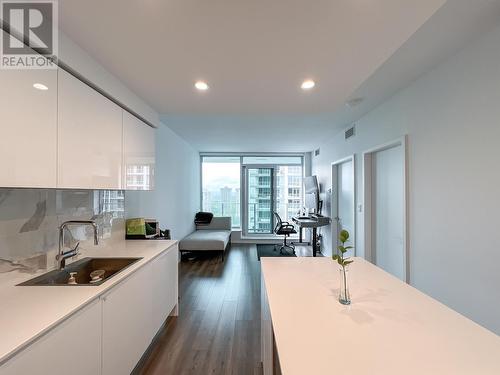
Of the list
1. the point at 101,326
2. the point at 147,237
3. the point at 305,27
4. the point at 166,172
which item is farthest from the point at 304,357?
the point at 166,172

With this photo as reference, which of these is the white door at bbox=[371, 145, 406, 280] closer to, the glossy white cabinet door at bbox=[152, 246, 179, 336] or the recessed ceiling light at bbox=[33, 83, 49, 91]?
the glossy white cabinet door at bbox=[152, 246, 179, 336]

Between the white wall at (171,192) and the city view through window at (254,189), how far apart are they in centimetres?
72

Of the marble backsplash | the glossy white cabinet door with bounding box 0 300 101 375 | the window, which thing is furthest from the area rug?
the glossy white cabinet door with bounding box 0 300 101 375

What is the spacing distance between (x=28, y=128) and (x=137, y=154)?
45.8 inches

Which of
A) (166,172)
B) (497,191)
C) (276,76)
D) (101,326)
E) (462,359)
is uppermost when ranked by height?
(276,76)

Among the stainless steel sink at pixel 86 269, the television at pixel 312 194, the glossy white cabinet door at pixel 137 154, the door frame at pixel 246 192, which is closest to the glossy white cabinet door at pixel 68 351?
the stainless steel sink at pixel 86 269

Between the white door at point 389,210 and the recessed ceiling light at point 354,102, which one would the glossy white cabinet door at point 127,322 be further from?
the recessed ceiling light at point 354,102

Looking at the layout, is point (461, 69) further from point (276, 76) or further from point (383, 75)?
point (276, 76)

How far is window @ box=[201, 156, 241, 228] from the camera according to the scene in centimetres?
678

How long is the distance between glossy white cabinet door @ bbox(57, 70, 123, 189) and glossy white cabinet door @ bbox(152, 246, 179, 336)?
847 mm

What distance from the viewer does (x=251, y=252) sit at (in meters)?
5.61

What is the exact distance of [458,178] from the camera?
1920 millimetres

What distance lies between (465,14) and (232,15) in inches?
59.4

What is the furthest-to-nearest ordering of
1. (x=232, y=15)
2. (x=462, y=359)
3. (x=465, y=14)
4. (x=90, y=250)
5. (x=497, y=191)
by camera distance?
(x=90, y=250) → (x=497, y=191) → (x=465, y=14) → (x=232, y=15) → (x=462, y=359)
